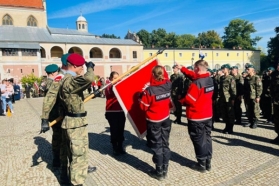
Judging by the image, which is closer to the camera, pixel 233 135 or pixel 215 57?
pixel 233 135

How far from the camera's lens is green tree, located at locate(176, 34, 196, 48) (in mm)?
75456

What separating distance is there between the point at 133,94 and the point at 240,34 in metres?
75.4

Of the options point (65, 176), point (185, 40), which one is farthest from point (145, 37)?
point (65, 176)

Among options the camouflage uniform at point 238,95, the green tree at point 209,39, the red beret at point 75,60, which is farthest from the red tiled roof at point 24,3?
the red beret at point 75,60

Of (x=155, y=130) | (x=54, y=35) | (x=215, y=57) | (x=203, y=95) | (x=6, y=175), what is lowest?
(x=6, y=175)

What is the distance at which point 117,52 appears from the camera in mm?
57594

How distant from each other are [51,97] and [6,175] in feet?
6.69

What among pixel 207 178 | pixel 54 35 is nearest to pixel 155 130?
pixel 207 178

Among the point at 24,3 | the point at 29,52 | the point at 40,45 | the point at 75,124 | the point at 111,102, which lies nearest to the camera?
the point at 75,124

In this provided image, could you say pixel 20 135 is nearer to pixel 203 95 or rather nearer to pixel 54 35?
pixel 203 95

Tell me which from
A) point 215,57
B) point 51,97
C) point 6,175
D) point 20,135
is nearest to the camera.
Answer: point 51,97

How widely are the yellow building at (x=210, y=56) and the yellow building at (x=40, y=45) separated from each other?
Result: 7.05 meters

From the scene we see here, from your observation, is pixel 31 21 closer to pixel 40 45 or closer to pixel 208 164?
pixel 40 45

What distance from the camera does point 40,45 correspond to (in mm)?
46594
